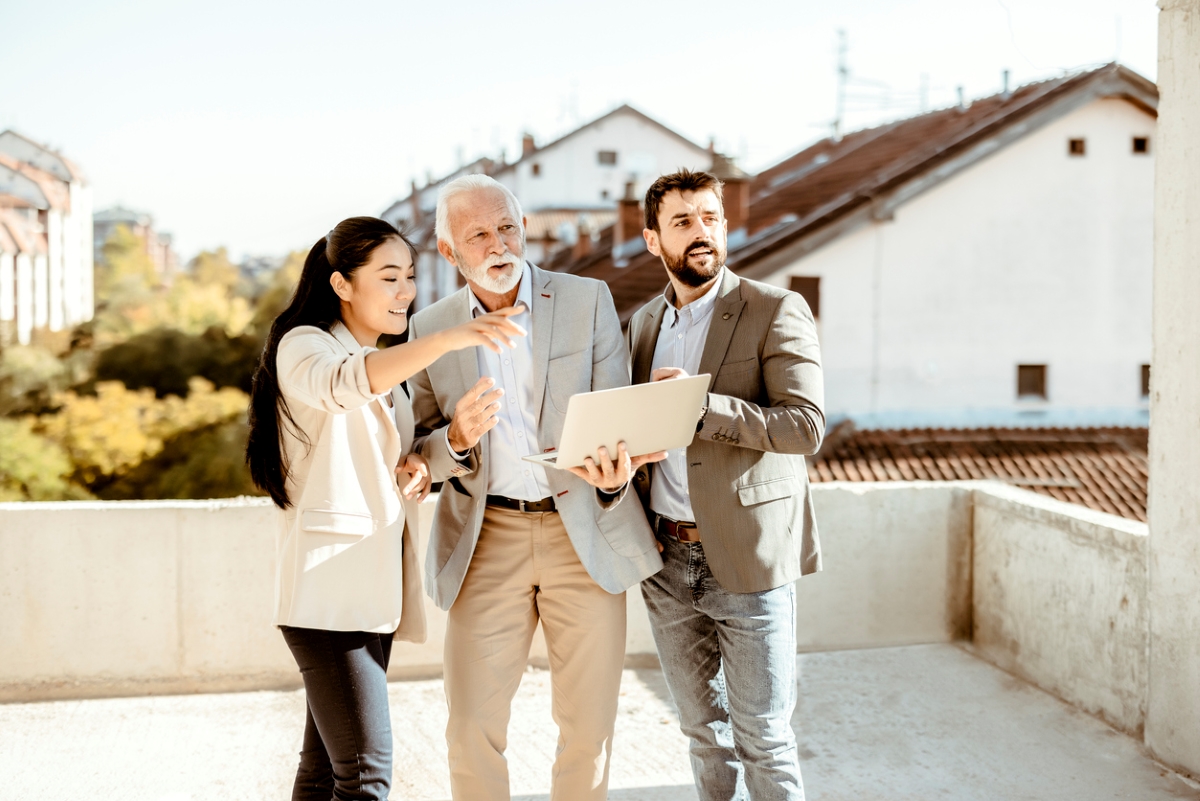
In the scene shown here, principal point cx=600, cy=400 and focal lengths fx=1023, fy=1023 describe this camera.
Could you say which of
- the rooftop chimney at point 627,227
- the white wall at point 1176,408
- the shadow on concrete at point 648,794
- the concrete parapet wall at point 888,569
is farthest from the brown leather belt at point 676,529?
the rooftop chimney at point 627,227

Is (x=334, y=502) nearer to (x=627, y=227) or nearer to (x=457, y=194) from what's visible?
(x=457, y=194)

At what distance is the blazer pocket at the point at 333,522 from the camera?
89.0 inches

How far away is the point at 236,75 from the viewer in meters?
61.6

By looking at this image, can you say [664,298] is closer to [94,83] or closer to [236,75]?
[236,75]

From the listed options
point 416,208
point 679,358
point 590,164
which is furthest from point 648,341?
point 416,208

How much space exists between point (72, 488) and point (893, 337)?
2900cm

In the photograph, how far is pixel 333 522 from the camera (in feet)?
7.46

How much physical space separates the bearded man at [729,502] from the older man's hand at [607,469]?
212 millimetres

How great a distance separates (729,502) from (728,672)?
0.44m

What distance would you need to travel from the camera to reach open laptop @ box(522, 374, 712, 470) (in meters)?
2.17

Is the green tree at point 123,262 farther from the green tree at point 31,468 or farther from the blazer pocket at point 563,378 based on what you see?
the blazer pocket at point 563,378

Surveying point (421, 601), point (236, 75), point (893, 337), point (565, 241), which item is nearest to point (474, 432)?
point (421, 601)

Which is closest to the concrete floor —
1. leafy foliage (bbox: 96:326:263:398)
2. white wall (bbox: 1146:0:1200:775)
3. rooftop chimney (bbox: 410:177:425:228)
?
white wall (bbox: 1146:0:1200:775)

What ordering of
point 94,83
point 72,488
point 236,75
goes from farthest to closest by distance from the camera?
point 94,83
point 236,75
point 72,488
